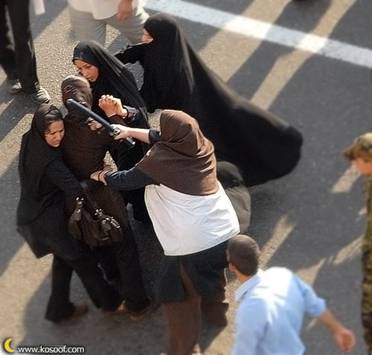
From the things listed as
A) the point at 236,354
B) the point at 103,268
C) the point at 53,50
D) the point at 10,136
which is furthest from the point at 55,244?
the point at 53,50

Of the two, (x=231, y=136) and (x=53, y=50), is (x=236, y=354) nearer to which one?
(x=231, y=136)

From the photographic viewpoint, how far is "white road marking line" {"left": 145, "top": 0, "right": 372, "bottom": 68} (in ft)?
23.1

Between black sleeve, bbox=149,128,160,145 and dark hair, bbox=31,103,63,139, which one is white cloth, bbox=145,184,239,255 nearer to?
black sleeve, bbox=149,128,160,145

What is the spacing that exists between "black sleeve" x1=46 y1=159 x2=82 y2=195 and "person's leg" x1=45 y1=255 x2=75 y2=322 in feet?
1.84

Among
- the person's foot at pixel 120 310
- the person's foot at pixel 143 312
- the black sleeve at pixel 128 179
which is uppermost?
the black sleeve at pixel 128 179

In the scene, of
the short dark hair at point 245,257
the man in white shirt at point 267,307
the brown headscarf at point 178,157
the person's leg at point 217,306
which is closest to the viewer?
the man in white shirt at point 267,307

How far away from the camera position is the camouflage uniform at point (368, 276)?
4.47 metres

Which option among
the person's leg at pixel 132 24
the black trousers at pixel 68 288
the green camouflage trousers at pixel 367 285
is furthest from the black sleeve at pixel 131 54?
the green camouflage trousers at pixel 367 285

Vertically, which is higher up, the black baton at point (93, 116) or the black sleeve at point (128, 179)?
the black baton at point (93, 116)

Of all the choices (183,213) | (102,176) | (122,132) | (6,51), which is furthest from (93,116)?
(6,51)

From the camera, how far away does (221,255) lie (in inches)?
191

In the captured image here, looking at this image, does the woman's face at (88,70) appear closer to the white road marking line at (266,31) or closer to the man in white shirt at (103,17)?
the man in white shirt at (103,17)

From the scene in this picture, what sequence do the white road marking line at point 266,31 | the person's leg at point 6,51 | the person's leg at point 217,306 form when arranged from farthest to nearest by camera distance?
the white road marking line at point 266,31
the person's leg at point 6,51
the person's leg at point 217,306

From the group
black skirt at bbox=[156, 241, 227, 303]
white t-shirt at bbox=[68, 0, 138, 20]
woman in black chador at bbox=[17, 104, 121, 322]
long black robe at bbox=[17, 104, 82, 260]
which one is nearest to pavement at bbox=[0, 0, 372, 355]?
woman in black chador at bbox=[17, 104, 121, 322]
